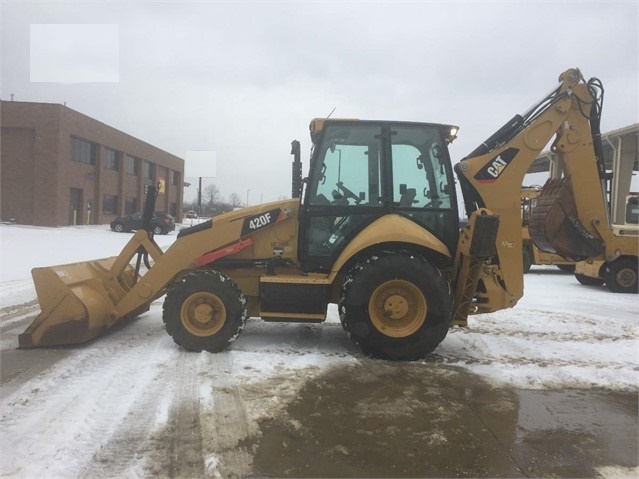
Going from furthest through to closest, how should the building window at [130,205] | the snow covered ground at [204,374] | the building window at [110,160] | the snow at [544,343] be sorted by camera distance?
the building window at [130,205] < the building window at [110,160] < the snow at [544,343] < the snow covered ground at [204,374]

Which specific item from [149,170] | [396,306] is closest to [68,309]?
[396,306]

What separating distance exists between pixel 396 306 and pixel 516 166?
213 centimetres

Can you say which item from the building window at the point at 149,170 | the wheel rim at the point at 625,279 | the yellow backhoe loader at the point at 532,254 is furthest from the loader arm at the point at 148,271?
the building window at the point at 149,170

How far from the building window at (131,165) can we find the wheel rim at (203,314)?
1709 inches

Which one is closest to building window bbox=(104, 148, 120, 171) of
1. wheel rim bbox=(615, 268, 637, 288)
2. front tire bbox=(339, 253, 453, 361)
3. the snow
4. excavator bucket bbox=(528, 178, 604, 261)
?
the snow

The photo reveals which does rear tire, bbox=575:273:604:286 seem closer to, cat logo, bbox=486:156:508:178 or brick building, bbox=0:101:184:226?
cat logo, bbox=486:156:508:178

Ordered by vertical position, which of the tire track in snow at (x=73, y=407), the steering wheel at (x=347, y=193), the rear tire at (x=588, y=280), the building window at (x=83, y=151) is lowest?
the tire track in snow at (x=73, y=407)

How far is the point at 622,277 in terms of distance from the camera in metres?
12.3

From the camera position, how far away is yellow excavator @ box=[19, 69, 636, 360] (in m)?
5.23

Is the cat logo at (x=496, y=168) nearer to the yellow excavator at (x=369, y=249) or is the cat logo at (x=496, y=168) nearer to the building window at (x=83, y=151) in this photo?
the yellow excavator at (x=369, y=249)

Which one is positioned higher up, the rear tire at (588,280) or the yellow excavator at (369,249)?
the yellow excavator at (369,249)

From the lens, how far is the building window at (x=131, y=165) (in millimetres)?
45562

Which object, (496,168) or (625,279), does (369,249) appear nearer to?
(496,168)

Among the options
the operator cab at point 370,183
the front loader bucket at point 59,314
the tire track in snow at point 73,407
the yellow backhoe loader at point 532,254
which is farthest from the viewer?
the yellow backhoe loader at point 532,254
